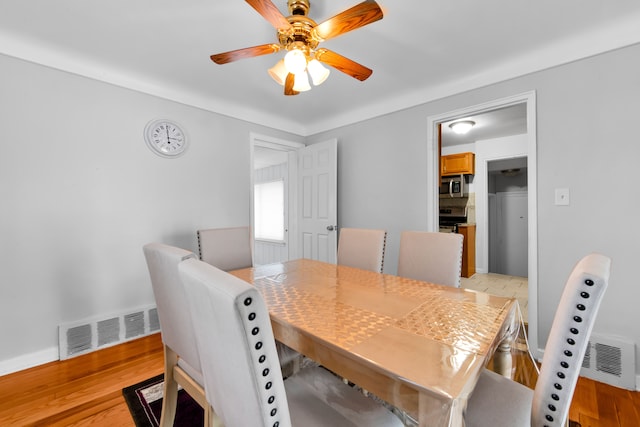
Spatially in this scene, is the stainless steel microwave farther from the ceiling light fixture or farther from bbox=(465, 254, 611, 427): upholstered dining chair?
bbox=(465, 254, 611, 427): upholstered dining chair

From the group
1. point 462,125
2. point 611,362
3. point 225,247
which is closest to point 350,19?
point 225,247

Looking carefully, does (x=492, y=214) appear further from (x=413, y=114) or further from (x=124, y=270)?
(x=124, y=270)

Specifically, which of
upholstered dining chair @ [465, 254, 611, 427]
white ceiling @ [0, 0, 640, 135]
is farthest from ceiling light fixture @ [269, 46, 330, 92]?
upholstered dining chair @ [465, 254, 611, 427]

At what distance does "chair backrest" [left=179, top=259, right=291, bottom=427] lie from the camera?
0.57 metres

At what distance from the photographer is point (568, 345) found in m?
0.69

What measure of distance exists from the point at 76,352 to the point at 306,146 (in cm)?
319

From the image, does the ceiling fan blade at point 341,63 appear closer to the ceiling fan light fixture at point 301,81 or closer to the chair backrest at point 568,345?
the ceiling fan light fixture at point 301,81

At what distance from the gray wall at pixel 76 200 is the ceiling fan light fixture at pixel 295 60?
1.83 meters

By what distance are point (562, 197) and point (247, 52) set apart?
7.89ft

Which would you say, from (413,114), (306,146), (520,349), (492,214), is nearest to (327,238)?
(306,146)

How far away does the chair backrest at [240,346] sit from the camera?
566 millimetres

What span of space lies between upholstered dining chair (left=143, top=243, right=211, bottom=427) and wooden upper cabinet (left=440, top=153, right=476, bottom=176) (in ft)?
15.7

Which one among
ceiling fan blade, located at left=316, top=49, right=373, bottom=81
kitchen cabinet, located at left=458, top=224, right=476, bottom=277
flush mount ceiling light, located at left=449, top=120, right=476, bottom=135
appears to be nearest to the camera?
ceiling fan blade, located at left=316, top=49, right=373, bottom=81

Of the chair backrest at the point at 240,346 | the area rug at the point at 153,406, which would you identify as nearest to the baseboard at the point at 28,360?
the area rug at the point at 153,406
